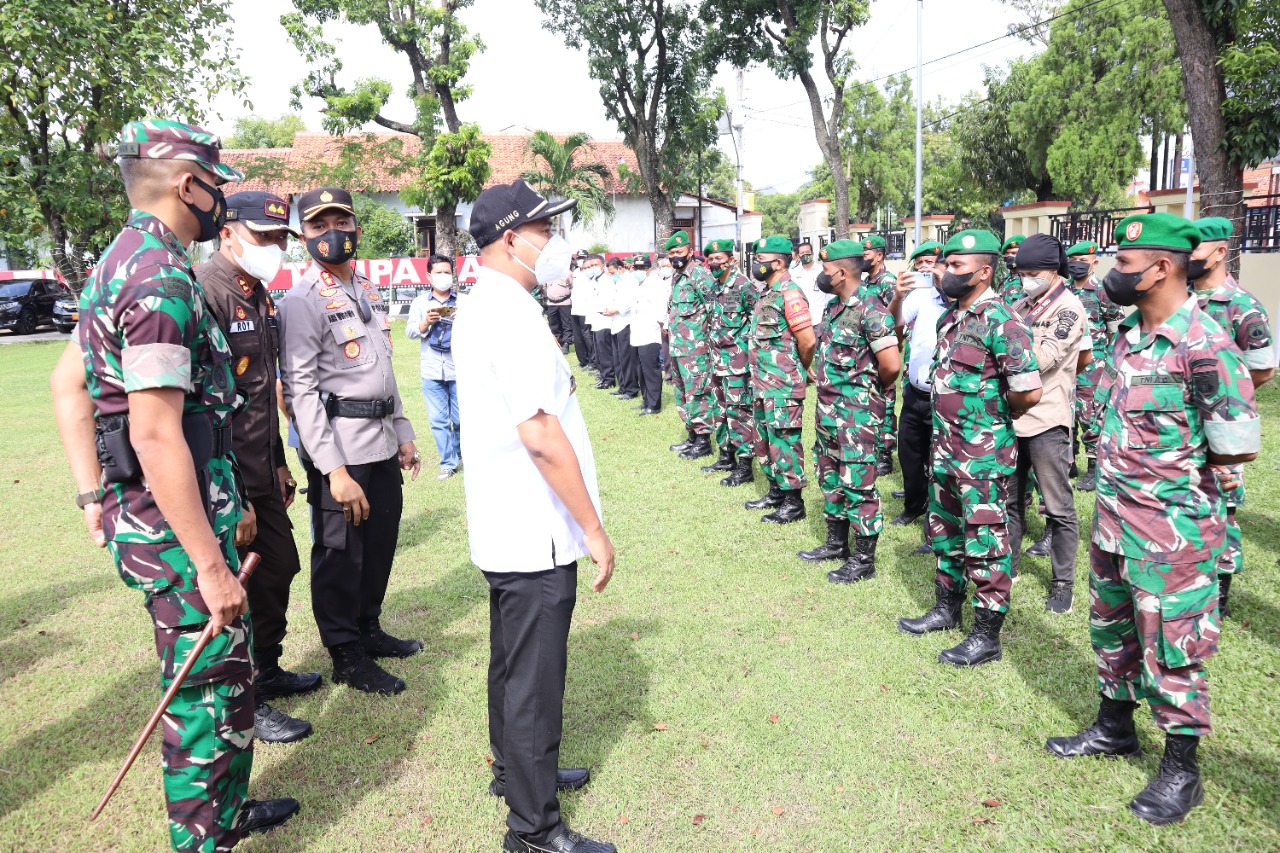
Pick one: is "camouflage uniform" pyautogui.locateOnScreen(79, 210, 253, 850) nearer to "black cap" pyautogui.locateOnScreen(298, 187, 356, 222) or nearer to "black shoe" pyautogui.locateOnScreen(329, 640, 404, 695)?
"black shoe" pyautogui.locateOnScreen(329, 640, 404, 695)

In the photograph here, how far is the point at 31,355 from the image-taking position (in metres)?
19.7

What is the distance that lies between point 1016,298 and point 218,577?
16.8ft

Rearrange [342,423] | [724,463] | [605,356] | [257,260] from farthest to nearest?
[605,356], [724,463], [342,423], [257,260]

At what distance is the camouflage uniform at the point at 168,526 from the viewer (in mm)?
2219

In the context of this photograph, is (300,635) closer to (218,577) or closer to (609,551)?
(218,577)

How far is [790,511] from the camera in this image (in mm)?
6465

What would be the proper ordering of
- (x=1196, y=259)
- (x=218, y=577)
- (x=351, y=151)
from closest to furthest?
1. (x=218, y=577)
2. (x=1196, y=259)
3. (x=351, y=151)

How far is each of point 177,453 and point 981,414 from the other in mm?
3494

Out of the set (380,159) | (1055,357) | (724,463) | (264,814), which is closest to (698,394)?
(724,463)

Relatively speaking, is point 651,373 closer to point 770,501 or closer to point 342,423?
point 770,501

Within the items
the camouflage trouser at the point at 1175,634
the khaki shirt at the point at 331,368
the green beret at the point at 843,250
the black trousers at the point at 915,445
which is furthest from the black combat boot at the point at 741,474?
the camouflage trouser at the point at 1175,634

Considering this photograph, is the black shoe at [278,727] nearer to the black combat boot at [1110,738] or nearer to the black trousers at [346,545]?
the black trousers at [346,545]

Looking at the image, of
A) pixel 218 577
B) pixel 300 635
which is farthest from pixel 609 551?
pixel 300 635

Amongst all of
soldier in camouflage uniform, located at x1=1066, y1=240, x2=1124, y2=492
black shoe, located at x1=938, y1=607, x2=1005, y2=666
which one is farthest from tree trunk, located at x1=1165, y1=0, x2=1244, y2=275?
black shoe, located at x1=938, y1=607, x2=1005, y2=666
